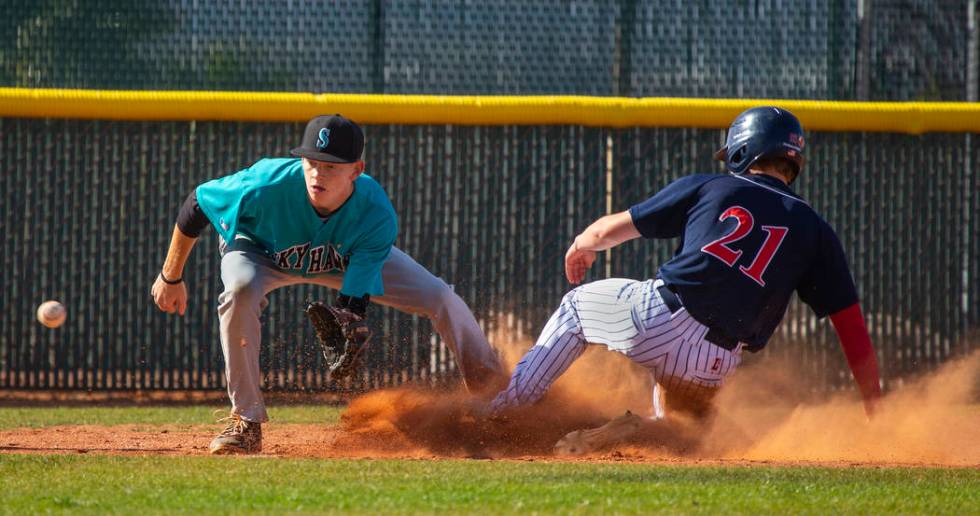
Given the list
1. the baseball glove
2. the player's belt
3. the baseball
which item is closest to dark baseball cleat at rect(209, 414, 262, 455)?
the baseball glove

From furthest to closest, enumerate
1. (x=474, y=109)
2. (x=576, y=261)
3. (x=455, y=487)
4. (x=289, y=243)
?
1. (x=474, y=109)
2. (x=289, y=243)
3. (x=576, y=261)
4. (x=455, y=487)

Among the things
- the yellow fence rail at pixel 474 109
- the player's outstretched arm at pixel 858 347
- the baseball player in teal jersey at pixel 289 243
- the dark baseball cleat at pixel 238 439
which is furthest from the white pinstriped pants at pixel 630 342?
the yellow fence rail at pixel 474 109

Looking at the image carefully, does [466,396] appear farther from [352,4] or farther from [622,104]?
[352,4]

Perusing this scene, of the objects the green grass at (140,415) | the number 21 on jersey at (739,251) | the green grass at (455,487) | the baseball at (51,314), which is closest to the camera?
the green grass at (455,487)

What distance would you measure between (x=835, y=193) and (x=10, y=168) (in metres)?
5.83

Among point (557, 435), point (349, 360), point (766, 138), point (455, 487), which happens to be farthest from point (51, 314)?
point (766, 138)

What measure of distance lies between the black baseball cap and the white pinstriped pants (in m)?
1.19

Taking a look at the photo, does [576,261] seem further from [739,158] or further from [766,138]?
[766,138]

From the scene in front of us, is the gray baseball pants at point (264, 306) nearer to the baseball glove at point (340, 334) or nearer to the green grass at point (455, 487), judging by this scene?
the baseball glove at point (340, 334)

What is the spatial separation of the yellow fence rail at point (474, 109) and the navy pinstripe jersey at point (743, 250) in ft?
11.0

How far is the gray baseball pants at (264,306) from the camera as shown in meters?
5.32

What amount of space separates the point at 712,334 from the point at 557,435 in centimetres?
91

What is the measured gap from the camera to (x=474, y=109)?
8.35 m

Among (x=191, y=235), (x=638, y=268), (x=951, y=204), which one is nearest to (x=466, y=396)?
(x=191, y=235)
